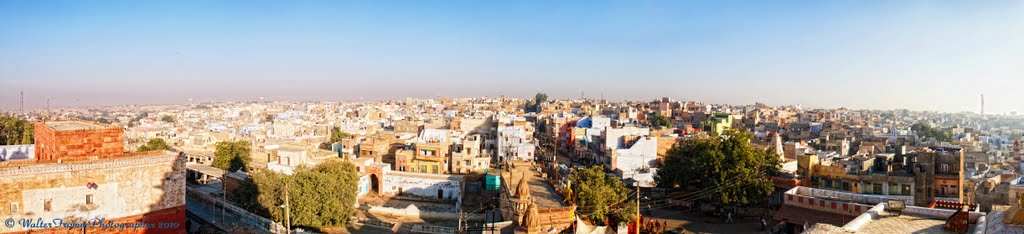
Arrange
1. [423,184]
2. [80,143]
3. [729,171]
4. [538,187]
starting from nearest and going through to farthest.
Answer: [80,143], [729,171], [538,187], [423,184]

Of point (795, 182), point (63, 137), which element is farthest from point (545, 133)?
point (63, 137)

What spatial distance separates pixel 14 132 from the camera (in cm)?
3728

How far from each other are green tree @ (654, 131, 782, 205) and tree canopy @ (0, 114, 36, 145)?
38.7 m

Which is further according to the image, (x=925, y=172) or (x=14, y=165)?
(x=925, y=172)

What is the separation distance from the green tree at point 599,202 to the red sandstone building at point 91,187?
14.5m

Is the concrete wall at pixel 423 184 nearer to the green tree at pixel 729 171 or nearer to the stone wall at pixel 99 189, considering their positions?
the green tree at pixel 729 171

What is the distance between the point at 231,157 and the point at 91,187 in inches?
788

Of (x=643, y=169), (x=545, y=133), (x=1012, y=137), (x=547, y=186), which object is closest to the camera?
(x=547, y=186)

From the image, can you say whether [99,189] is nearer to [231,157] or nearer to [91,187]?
[91,187]

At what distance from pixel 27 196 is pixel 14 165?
1013 mm

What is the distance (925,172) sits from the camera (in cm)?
2320

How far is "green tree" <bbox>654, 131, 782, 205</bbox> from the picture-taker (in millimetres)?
24000

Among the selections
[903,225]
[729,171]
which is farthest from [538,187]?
[903,225]

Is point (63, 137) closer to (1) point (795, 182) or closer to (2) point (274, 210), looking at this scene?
(2) point (274, 210)
